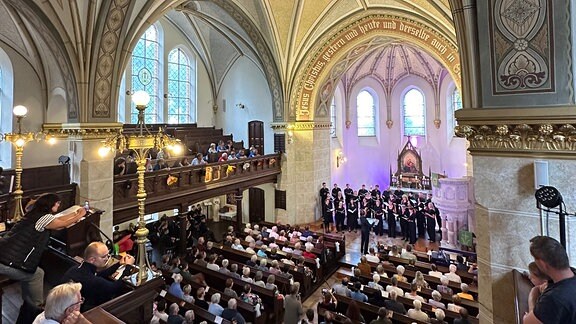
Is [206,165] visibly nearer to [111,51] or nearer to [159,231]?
[159,231]

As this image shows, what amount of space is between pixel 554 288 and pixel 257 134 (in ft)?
50.8

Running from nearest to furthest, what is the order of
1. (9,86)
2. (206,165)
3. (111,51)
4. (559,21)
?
(559,21)
(111,51)
(9,86)
(206,165)

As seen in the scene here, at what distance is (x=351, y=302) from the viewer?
21.9 ft

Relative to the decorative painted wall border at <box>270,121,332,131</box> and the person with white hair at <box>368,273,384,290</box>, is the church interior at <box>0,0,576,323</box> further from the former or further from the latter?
the person with white hair at <box>368,273,384,290</box>

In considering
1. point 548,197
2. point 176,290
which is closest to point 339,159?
point 176,290

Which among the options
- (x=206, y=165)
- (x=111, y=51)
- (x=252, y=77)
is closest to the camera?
(x=111, y=51)

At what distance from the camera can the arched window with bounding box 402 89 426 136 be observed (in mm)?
21031

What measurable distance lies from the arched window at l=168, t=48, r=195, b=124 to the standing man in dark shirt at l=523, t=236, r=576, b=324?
16.3 meters

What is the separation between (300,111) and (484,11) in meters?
11.9

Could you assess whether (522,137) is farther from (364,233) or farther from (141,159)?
(364,233)

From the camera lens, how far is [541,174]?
11.0ft

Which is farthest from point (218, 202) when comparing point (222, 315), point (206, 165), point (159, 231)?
point (222, 315)

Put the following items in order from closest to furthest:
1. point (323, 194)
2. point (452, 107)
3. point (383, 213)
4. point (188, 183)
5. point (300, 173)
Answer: point (188, 183), point (383, 213), point (300, 173), point (323, 194), point (452, 107)

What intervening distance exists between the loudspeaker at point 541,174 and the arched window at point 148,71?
15.0 m
